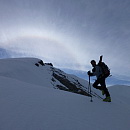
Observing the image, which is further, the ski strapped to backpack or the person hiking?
the person hiking

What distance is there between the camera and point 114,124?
2.67 meters

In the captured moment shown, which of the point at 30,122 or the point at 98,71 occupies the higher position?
the point at 98,71

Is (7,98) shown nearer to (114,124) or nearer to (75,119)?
(75,119)

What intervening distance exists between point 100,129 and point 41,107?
1.80m

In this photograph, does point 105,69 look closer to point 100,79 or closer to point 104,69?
point 104,69

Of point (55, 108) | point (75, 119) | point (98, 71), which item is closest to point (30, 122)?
point (55, 108)

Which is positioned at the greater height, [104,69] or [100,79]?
[104,69]

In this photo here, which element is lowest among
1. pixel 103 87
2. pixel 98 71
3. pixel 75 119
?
pixel 75 119

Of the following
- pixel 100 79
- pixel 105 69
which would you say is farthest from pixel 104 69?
pixel 100 79

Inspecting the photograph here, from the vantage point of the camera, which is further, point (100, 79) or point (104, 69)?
point (100, 79)

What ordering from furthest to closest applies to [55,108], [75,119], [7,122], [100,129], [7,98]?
1. [7,98]
2. [55,108]
3. [75,119]
4. [100,129]
5. [7,122]

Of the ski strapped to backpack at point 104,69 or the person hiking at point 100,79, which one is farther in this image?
the person hiking at point 100,79

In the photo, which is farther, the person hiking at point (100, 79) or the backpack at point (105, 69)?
the person hiking at point (100, 79)

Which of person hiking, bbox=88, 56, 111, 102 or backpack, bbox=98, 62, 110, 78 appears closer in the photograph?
backpack, bbox=98, 62, 110, 78
